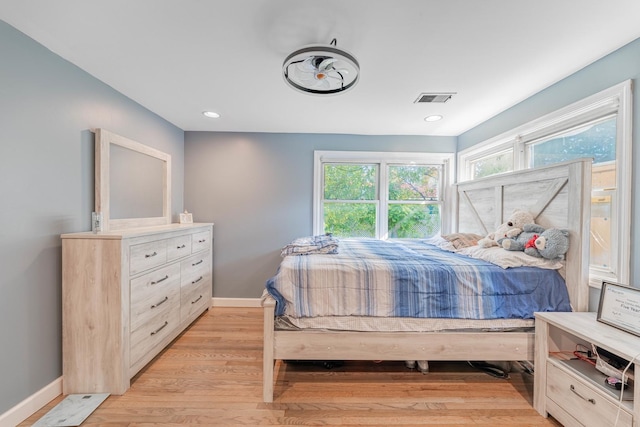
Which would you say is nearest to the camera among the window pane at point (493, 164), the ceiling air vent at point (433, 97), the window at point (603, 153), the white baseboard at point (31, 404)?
the white baseboard at point (31, 404)

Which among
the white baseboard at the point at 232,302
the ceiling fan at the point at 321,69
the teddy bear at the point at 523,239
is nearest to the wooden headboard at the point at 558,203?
the teddy bear at the point at 523,239

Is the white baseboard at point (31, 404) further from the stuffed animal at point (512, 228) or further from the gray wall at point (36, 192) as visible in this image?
the stuffed animal at point (512, 228)

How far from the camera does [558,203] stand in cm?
179

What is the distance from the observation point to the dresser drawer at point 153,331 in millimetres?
1762

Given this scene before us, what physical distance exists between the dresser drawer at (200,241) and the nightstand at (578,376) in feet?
9.65

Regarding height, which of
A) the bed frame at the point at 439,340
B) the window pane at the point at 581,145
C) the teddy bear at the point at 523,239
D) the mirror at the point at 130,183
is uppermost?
the window pane at the point at 581,145

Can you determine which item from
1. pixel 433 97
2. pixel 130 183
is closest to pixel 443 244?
pixel 433 97

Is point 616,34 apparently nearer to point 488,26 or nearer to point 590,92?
point 590,92

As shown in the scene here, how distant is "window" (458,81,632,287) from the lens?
1484mm

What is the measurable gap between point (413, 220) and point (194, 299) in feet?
9.42

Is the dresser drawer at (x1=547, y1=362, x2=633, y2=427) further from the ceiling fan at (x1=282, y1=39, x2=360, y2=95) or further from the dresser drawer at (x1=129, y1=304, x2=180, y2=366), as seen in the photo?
the dresser drawer at (x1=129, y1=304, x2=180, y2=366)

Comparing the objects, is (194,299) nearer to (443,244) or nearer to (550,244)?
(443,244)

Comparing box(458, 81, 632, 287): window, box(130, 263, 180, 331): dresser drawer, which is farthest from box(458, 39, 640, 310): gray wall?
box(130, 263, 180, 331): dresser drawer

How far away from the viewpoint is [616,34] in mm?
1413
